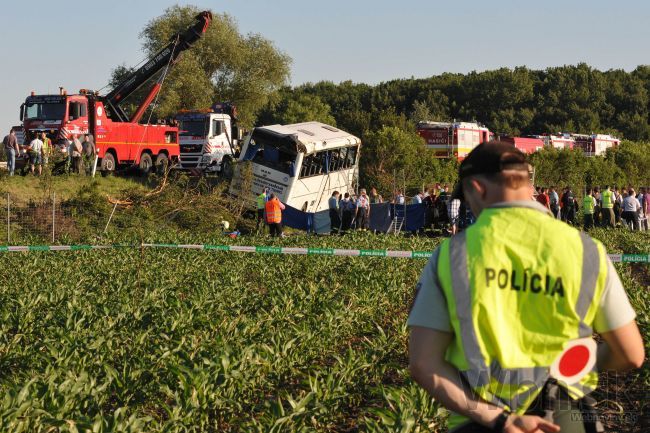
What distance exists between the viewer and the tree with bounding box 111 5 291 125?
177 ft

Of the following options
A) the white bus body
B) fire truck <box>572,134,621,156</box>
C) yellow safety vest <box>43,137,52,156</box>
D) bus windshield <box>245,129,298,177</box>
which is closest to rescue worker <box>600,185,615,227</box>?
the white bus body

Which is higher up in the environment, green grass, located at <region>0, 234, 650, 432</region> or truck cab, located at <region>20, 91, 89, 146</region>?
truck cab, located at <region>20, 91, 89, 146</region>

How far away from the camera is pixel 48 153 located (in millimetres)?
28297

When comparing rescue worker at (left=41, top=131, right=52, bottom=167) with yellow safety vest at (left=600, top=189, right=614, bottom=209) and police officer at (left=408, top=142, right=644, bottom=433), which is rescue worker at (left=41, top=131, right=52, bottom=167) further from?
police officer at (left=408, top=142, right=644, bottom=433)

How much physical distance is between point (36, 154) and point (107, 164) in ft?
9.13

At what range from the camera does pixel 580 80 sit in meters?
110

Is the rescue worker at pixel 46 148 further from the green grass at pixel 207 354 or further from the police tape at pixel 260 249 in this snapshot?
the green grass at pixel 207 354

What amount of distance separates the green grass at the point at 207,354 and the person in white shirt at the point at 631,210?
16.1m

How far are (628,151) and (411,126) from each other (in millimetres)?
14406

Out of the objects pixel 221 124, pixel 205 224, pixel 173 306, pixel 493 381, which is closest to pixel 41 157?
pixel 205 224

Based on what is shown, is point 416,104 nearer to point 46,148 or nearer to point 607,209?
point 607,209

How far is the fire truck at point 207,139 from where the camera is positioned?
110 ft

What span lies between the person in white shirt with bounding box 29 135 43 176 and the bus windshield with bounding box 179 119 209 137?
6.94 m

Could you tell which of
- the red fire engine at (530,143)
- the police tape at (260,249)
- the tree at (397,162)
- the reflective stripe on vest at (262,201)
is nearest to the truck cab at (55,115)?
the reflective stripe on vest at (262,201)
